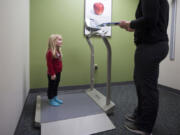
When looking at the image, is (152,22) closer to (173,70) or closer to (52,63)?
(52,63)

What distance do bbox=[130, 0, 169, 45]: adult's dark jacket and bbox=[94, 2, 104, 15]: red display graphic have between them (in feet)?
5.23

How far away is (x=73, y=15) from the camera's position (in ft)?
8.07

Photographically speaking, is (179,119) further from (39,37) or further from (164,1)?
(39,37)

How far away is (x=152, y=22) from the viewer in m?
1.02

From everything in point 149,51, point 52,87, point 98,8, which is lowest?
point 52,87

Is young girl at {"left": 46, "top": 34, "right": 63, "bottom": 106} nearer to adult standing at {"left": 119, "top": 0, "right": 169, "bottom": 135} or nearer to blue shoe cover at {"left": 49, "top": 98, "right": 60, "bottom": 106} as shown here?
blue shoe cover at {"left": 49, "top": 98, "right": 60, "bottom": 106}

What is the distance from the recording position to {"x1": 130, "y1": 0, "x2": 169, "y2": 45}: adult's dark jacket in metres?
1.00

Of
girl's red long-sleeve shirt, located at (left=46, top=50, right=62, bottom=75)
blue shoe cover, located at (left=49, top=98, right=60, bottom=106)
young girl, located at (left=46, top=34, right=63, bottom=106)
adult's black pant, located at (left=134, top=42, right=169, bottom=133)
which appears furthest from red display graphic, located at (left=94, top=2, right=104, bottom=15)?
blue shoe cover, located at (left=49, top=98, right=60, bottom=106)

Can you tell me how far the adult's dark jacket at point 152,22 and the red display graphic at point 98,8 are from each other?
5.23 ft

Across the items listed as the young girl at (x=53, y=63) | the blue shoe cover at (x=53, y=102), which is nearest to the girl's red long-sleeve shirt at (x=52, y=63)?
the young girl at (x=53, y=63)

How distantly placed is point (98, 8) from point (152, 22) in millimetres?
1766

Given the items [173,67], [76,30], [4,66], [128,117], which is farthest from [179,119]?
[76,30]

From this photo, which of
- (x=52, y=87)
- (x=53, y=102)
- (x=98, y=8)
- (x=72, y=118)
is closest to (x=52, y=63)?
(x=52, y=87)

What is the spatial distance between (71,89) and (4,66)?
1.72m
